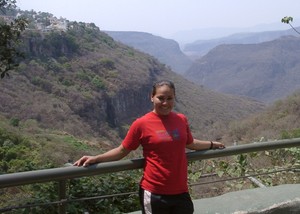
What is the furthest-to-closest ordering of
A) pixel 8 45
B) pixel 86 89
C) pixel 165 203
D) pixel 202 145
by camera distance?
1. pixel 86 89
2. pixel 8 45
3. pixel 202 145
4. pixel 165 203

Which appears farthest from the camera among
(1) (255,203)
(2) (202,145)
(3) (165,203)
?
(1) (255,203)

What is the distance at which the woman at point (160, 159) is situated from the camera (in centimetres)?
248

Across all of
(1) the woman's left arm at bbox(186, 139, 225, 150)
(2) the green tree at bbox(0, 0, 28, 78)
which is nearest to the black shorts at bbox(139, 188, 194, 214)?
(1) the woman's left arm at bbox(186, 139, 225, 150)

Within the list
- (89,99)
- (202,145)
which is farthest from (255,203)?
(89,99)

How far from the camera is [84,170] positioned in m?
2.35

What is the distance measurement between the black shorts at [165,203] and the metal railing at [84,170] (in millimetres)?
179

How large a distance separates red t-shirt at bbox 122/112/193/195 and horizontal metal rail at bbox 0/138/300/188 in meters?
0.09

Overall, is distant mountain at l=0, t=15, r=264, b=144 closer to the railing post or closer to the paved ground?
the paved ground

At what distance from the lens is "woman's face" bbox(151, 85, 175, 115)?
257 centimetres

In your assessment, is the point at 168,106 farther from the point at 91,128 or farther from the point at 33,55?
the point at 33,55

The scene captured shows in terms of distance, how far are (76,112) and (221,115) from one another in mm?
42189

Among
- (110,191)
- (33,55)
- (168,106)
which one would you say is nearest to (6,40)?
(110,191)

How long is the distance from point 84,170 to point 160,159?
407 millimetres

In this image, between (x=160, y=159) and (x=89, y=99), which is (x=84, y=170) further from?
(x=89, y=99)
